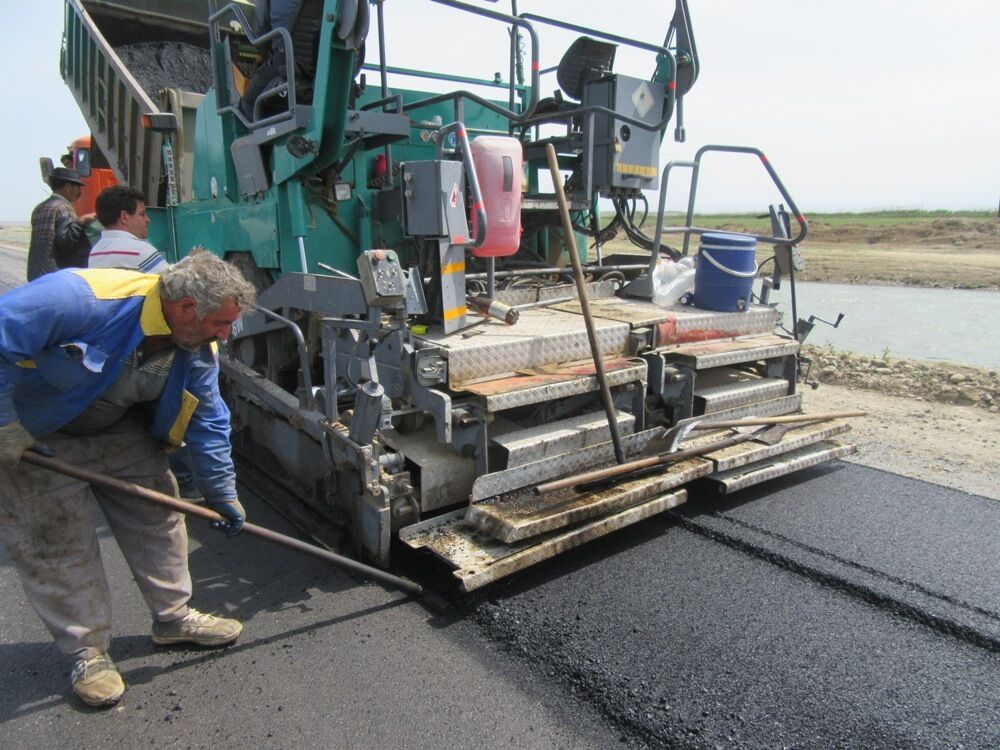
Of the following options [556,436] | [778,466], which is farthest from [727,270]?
[556,436]

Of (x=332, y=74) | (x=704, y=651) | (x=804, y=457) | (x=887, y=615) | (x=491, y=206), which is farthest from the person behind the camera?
(x=804, y=457)

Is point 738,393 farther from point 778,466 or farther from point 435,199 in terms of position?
point 435,199

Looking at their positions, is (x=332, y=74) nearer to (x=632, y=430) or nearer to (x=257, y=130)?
(x=257, y=130)

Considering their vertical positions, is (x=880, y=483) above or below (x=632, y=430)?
below

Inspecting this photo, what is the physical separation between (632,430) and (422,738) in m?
1.95

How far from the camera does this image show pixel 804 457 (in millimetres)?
3988

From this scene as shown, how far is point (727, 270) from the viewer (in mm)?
4422

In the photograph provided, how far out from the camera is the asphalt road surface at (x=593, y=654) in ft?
A: 7.25

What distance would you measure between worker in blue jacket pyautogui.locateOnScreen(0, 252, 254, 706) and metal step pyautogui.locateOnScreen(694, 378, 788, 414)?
260 centimetres

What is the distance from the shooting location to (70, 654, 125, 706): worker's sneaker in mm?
2312

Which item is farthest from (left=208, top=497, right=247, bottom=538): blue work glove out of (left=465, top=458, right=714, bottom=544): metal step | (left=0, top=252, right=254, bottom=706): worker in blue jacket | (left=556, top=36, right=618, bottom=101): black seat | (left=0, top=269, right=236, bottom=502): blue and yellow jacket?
(left=556, top=36, right=618, bottom=101): black seat

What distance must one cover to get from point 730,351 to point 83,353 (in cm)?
320

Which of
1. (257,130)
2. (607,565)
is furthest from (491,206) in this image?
(607,565)

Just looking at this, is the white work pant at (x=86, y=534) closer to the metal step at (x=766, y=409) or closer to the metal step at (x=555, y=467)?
the metal step at (x=555, y=467)
